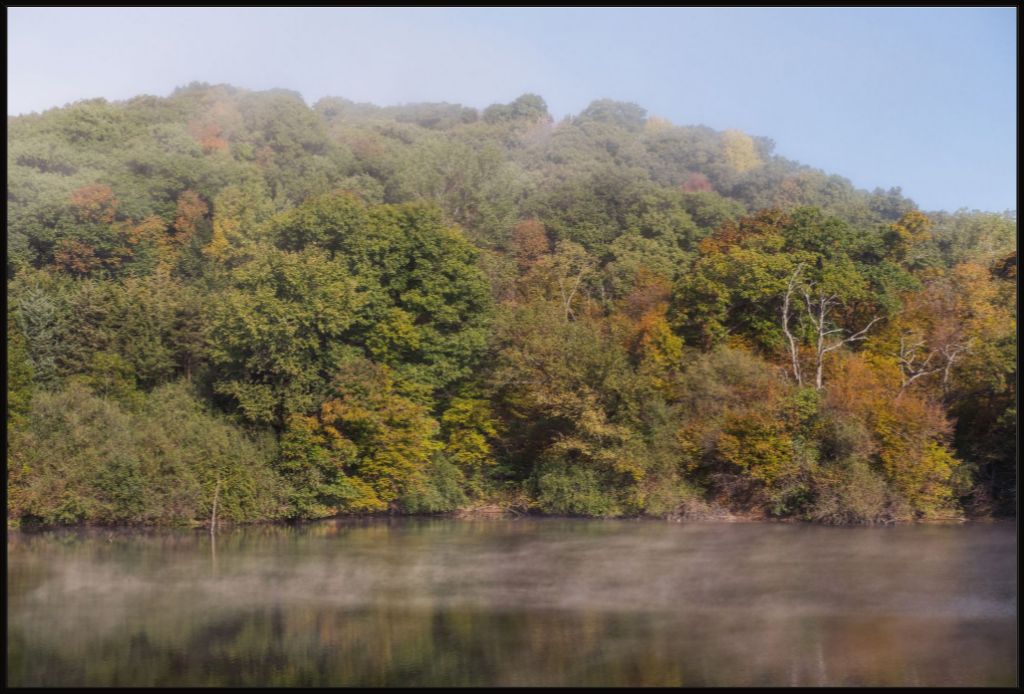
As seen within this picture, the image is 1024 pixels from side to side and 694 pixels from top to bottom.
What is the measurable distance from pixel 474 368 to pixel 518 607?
16.1m

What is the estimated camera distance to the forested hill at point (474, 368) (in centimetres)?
3167

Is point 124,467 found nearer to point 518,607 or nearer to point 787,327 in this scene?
point 518,607

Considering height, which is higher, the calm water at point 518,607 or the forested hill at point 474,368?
the forested hill at point 474,368

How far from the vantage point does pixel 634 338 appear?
1478 inches

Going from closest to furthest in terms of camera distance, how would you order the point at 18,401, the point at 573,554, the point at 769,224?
the point at 573,554, the point at 18,401, the point at 769,224

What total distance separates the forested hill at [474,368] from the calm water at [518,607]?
2.37 m

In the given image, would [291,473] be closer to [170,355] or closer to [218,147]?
[170,355]

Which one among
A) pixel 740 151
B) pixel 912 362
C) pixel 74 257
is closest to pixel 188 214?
pixel 74 257

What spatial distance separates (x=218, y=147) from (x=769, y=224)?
102 feet

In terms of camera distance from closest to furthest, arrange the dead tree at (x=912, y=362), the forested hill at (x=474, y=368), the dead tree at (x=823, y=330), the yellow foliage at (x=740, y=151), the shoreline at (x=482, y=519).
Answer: the shoreline at (x=482, y=519)
the forested hill at (x=474, y=368)
the dead tree at (x=912, y=362)
the dead tree at (x=823, y=330)
the yellow foliage at (x=740, y=151)

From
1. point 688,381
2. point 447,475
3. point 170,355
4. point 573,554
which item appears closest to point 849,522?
point 688,381

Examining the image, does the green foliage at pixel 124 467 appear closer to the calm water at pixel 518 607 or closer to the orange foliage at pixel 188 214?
the calm water at pixel 518 607

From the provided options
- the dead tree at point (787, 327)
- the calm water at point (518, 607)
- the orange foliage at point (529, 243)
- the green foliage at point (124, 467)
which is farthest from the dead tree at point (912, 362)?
the green foliage at point (124, 467)

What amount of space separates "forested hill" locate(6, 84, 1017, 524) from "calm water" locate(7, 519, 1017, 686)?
237cm
